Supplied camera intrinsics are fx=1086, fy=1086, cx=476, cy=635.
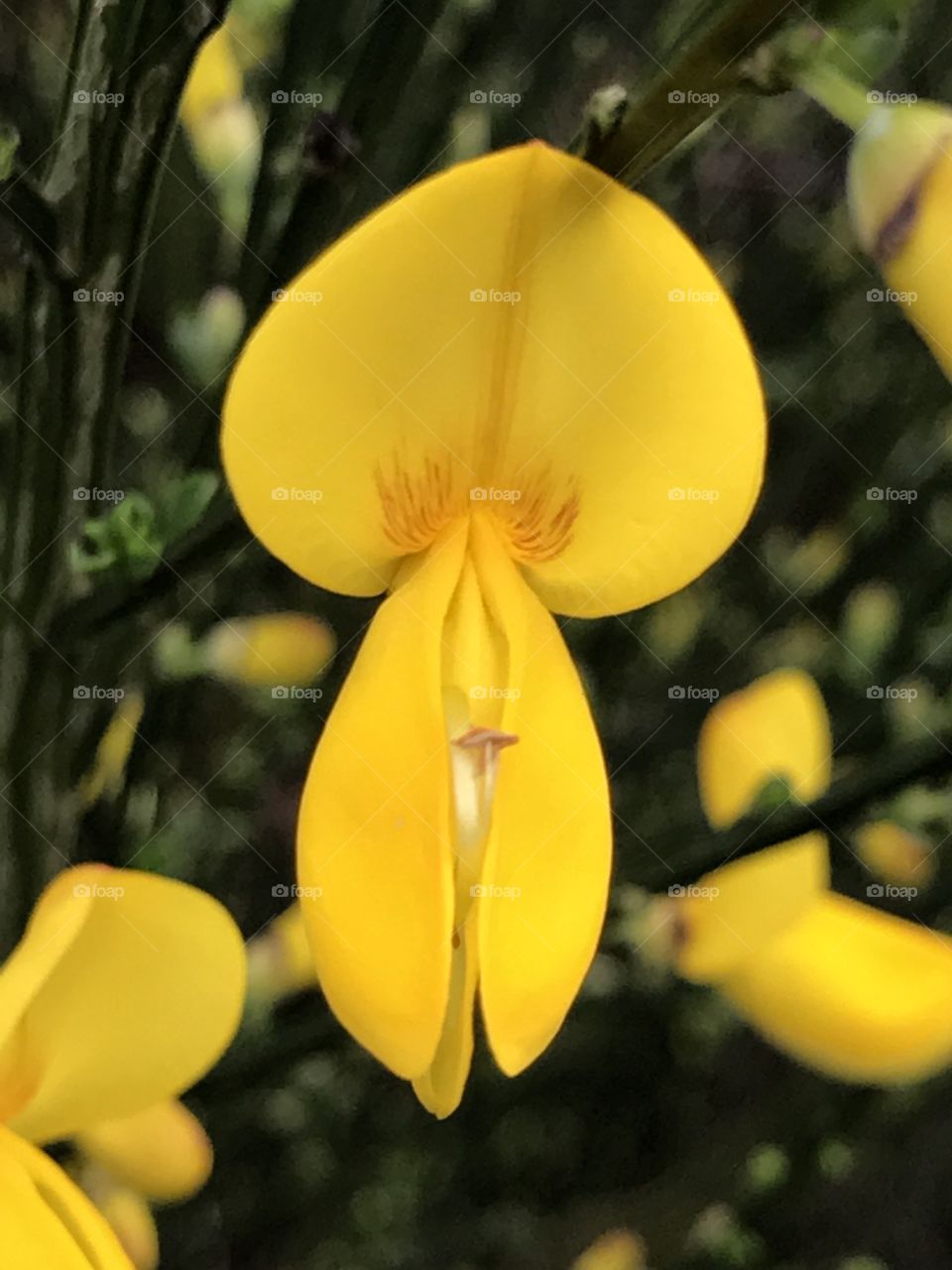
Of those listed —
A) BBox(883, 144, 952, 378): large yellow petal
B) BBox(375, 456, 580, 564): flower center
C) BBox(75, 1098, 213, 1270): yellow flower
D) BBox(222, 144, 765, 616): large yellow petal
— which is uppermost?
BBox(883, 144, 952, 378): large yellow petal

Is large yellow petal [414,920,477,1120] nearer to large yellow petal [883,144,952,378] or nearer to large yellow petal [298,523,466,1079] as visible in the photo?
large yellow petal [298,523,466,1079]

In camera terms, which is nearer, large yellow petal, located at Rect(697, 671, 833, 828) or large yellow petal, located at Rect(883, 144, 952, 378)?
large yellow petal, located at Rect(883, 144, 952, 378)

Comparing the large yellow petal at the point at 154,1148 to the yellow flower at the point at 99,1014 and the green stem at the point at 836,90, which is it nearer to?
the yellow flower at the point at 99,1014

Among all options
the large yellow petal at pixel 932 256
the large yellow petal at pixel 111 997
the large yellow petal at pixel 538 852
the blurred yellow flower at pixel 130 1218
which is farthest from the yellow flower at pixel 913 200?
the blurred yellow flower at pixel 130 1218

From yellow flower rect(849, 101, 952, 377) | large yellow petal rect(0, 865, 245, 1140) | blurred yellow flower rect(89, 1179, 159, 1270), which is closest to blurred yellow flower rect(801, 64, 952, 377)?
yellow flower rect(849, 101, 952, 377)

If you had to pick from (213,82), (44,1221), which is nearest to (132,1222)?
(44,1221)

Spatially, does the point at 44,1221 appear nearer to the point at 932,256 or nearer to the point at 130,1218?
the point at 130,1218

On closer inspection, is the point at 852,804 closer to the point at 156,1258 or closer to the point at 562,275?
the point at 562,275
